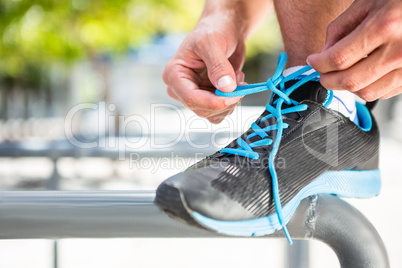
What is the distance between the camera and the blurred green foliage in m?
4.57

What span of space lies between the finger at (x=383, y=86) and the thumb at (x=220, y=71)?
311 mm

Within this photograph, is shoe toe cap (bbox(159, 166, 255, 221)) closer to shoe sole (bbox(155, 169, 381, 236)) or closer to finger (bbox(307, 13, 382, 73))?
shoe sole (bbox(155, 169, 381, 236))

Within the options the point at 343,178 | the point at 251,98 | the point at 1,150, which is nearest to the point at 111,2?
the point at 1,150

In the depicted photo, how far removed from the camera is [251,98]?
16.5 metres

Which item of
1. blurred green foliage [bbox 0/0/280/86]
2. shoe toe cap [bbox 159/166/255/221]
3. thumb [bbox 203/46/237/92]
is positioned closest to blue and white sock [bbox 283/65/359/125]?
thumb [bbox 203/46/237/92]

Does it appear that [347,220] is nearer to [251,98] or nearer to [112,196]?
[112,196]

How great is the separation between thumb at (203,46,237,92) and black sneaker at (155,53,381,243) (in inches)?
1.6

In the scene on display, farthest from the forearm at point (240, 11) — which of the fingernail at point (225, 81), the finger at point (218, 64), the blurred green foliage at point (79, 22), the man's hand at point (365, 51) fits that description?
the blurred green foliage at point (79, 22)

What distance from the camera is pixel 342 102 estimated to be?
3.16 feet

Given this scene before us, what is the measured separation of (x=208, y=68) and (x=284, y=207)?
18.1 inches

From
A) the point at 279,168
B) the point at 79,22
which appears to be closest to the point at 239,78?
the point at 279,168

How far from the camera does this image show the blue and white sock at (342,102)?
0.95 meters

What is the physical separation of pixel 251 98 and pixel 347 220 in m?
15.9

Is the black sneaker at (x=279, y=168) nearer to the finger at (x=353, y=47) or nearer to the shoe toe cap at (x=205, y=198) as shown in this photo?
the shoe toe cap at (x=205, y=198)
